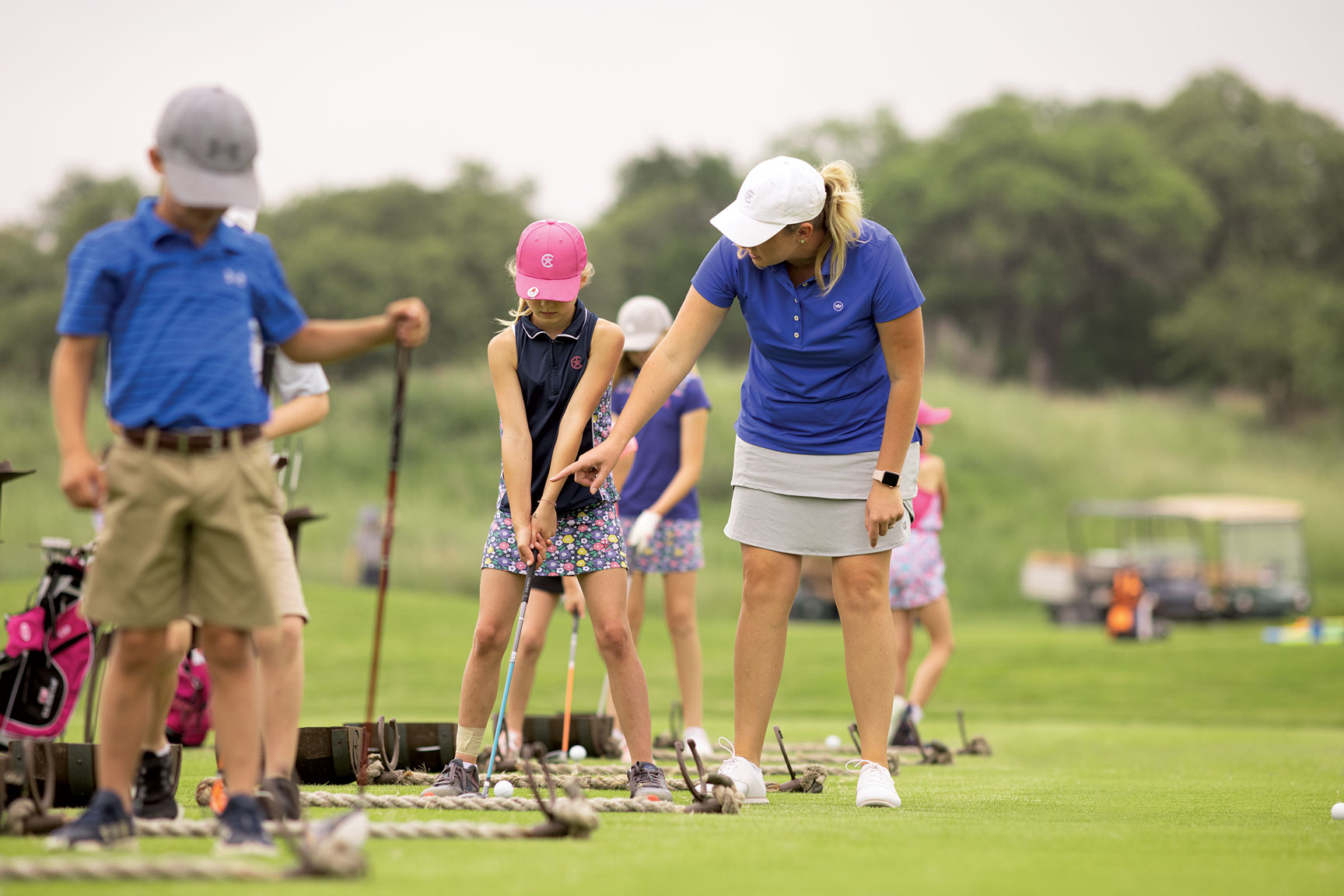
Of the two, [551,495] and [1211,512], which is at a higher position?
[1211,512]

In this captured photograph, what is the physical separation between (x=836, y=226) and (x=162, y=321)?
2.28 metres

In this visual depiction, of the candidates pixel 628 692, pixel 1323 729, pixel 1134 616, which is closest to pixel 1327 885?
pixel 628 692

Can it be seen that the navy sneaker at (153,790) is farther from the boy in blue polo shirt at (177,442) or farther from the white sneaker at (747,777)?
the white sneaker at (747,777)

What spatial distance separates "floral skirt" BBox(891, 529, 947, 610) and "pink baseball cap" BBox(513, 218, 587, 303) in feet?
12.6

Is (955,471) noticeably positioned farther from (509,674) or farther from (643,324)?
(509,674)

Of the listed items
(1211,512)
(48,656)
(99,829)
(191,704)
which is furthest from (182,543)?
(1211,512)

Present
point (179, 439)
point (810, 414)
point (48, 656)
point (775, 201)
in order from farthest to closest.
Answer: point (48, 656)
point (810, 414)
point (775, 201)
point (179, 439)

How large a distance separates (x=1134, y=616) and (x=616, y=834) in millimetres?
18783

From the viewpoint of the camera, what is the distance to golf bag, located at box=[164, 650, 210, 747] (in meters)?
7.03

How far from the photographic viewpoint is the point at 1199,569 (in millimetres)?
26125

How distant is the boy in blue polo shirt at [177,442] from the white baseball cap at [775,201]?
1.49 metres

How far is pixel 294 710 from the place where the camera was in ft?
14.6

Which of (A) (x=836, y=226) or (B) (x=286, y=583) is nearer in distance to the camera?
(B) (x=286, y=583)

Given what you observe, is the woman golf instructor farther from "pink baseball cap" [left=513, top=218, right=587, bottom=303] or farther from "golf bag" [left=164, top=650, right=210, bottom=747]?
"golf bag" [left=164, top=650, right=210, bottom=747]
